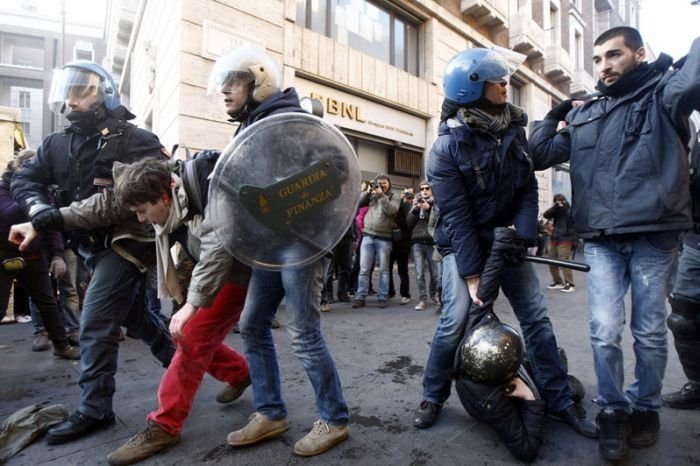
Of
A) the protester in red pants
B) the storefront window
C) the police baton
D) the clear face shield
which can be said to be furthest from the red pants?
the storefront window

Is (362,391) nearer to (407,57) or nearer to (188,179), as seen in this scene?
(188,179)

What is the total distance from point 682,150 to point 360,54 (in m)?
8.93

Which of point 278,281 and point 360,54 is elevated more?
point 360,54

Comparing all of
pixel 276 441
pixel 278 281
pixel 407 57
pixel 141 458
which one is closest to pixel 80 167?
pixel 278 281

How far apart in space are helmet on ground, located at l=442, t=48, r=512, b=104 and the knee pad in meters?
1.73

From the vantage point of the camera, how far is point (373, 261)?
633cm

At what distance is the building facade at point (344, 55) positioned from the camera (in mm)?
7133

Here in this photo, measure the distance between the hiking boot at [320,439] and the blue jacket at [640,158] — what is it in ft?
5.20

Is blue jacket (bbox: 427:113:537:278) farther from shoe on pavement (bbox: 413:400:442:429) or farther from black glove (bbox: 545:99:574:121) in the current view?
shoe on pavement (bbox: 413:400:442:429)

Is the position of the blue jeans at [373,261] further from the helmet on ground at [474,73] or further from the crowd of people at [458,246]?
the helmet on ground at [474,73]

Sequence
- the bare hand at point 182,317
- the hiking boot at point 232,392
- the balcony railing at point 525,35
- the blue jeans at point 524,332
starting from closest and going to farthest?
the bare hand at point 182,317
the blue jeans at point 524,332
the hiking boot at point 232,392
the balcony railing at point 525,35

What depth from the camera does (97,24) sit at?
33.8 meters

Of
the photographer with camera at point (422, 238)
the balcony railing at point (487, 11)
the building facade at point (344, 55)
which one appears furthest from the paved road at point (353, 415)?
the balcony railing at point (487, 11)

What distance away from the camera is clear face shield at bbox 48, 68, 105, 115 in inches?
95.0
